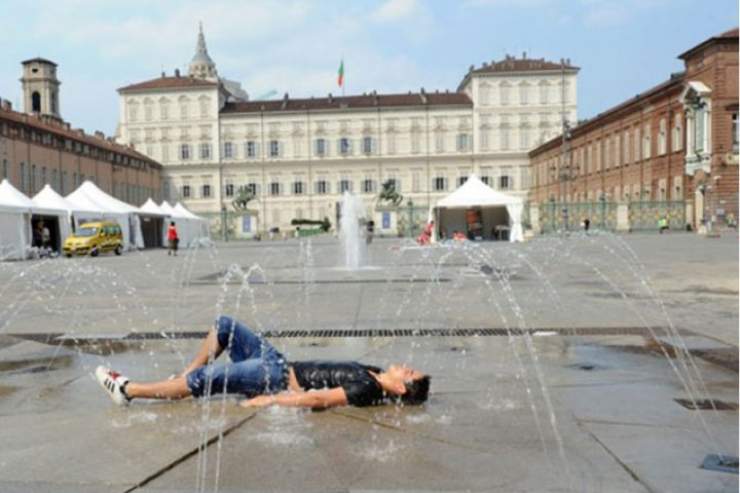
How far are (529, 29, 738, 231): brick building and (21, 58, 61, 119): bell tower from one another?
54.5 meters

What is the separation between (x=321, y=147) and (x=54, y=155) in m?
38.7

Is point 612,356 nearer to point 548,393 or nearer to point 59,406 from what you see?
point 548,393

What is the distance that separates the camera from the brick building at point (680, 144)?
46.5 meters

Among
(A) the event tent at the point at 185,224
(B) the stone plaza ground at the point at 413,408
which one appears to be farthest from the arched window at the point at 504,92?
(B) the stone plaza ground at the point at 413,408

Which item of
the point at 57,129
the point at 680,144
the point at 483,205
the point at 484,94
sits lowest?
the point at 483,205

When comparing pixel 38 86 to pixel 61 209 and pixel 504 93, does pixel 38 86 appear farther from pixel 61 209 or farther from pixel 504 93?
pixel 61 209

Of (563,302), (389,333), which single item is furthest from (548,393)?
(563,302)

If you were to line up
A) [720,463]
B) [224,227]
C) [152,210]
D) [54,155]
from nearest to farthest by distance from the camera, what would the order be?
A: [720,463] → [152,210] → [54,155] → [224,227]

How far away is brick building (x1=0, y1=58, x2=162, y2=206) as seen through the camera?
5381 cm

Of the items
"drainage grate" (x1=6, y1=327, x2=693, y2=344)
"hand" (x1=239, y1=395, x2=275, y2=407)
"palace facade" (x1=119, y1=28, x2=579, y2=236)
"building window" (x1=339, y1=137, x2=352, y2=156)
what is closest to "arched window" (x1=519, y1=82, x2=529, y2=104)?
"palace facade" (x1=119, y1=28, x2=579, y2=236)

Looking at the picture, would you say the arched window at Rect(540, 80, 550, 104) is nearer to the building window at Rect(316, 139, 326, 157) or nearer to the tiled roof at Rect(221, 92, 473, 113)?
the tiled roof at Rect(221, 92, 473, 113)

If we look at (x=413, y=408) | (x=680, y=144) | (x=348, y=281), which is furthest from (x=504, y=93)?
(x=413, y=408)

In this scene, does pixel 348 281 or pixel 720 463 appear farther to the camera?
pixel 348 281

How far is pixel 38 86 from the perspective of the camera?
83.9 metres
